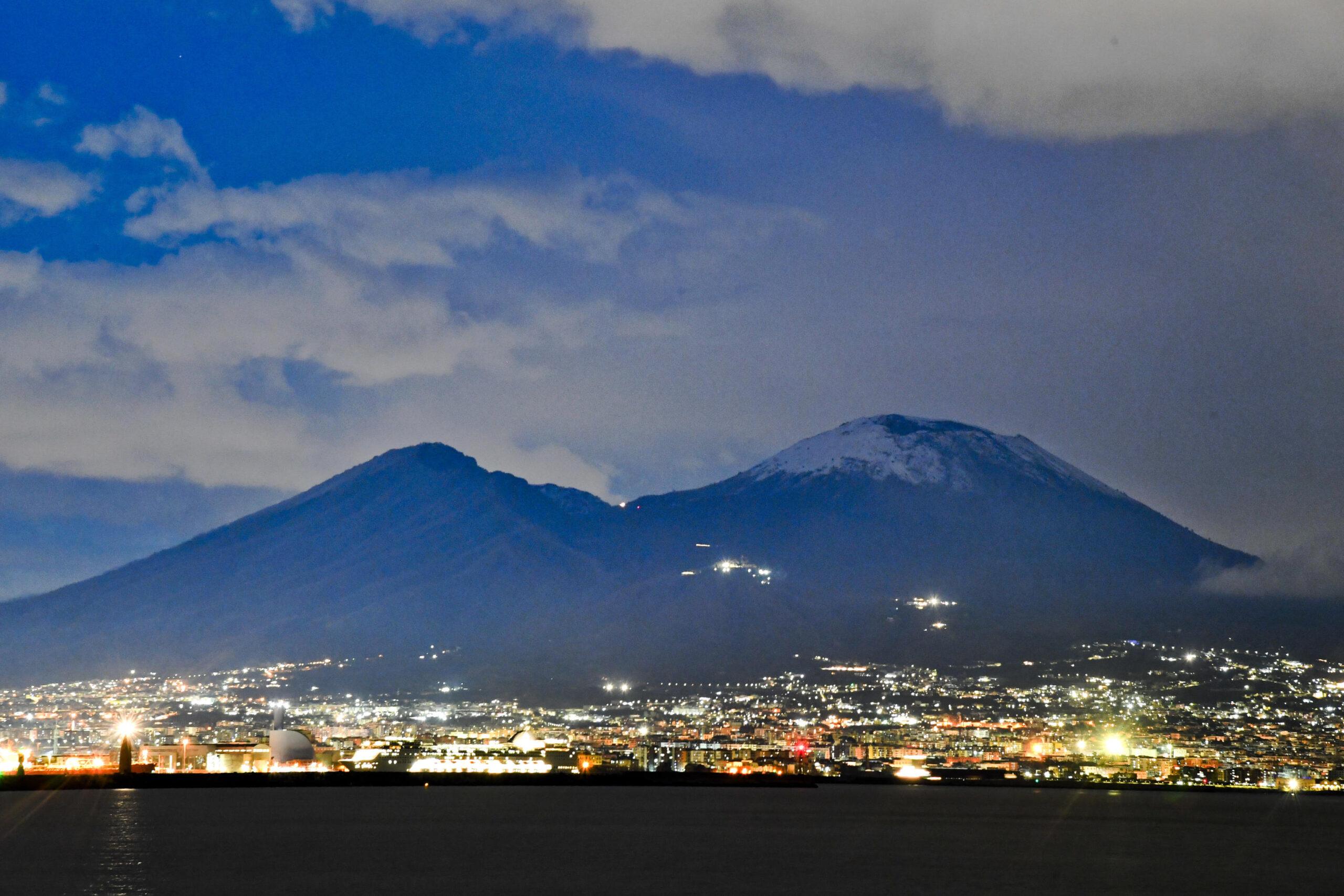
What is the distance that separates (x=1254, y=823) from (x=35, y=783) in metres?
105

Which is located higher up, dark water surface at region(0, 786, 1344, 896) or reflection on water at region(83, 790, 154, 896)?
reflection on water at region(83, 790, 154, 896)

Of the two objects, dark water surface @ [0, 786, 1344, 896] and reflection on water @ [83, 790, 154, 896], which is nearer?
reflection on water @ [83, 790, 154, 896]

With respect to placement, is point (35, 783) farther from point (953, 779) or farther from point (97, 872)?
point (953, 779)

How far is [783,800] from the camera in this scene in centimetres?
14638

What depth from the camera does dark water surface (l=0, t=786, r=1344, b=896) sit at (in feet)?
216

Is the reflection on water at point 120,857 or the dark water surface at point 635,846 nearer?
the reflection on water at point 120,857

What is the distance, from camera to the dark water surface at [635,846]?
6588cm

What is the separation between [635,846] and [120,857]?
26.5m

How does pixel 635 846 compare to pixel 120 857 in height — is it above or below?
below

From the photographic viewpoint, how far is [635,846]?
84875mm

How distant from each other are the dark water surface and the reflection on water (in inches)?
7.9

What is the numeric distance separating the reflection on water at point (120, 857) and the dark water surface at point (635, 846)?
20 centimetres

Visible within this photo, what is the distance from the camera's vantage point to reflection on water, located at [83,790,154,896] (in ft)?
200

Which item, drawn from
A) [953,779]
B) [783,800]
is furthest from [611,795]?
[953,779]
